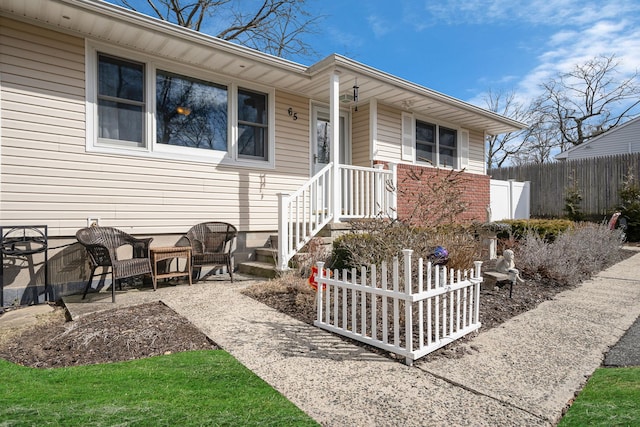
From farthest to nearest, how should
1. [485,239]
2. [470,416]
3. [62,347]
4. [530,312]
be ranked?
1. [485,239]
2. [530,312]
3. [62,347]
4. [470,416]

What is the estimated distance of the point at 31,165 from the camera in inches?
189

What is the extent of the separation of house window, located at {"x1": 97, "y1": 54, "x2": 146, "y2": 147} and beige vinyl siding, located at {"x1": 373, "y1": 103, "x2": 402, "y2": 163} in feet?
15.4

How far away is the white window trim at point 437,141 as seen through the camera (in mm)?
8776

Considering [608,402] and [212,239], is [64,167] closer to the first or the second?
[212,239]

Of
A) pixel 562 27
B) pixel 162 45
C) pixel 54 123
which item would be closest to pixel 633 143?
pixel 562 27

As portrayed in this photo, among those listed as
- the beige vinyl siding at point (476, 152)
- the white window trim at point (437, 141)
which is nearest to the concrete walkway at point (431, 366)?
the white window trim at point (437, 141)

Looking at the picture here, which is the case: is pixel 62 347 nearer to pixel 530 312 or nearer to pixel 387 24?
pixel 530 312

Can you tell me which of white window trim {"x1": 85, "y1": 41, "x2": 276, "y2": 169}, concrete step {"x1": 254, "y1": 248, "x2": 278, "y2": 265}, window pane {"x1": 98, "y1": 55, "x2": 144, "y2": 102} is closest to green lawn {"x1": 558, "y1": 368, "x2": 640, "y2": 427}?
concrete step {"x1": 254, "y1": 248, "x2": 278, "y2": 265}

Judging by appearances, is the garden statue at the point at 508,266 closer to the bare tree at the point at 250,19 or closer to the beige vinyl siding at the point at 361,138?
the beige vinyl siding at the point at 361,138

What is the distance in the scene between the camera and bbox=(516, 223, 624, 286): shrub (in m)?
5.45

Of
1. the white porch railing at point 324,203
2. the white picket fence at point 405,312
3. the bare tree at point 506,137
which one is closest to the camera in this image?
the white picket fence at point 405,312

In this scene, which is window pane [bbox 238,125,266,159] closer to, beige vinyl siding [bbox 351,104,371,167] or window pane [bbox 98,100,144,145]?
window pane [bbox 98,100,144,145]

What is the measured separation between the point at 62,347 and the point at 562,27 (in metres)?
13.9

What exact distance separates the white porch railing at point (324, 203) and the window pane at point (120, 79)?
274cm
